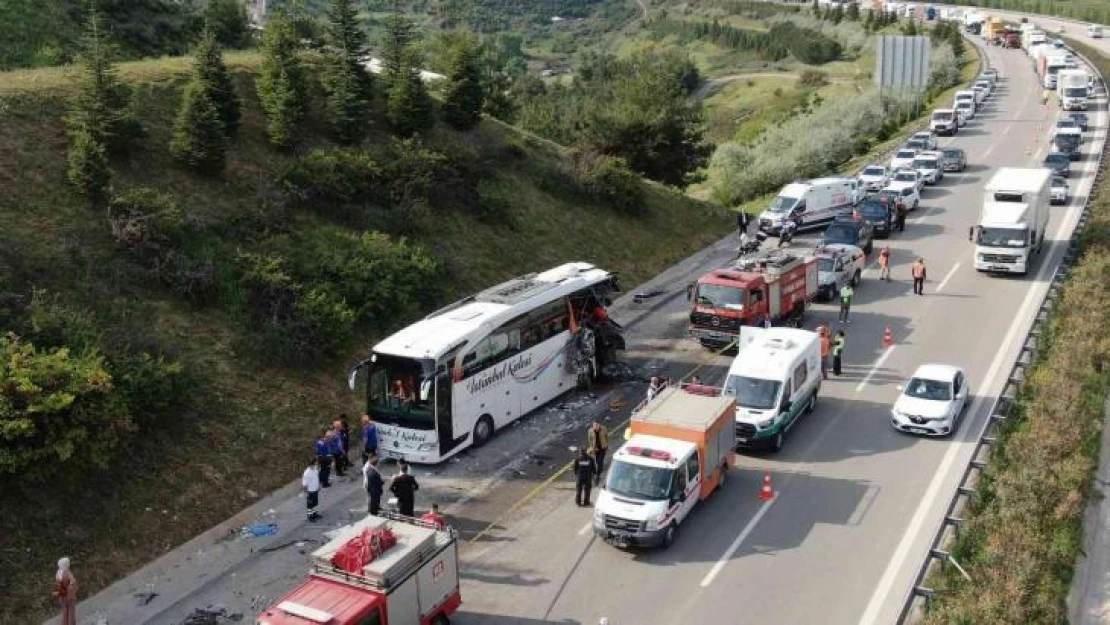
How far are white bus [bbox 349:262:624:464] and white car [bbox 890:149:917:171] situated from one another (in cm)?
3265

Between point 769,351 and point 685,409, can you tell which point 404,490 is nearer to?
point 685,409

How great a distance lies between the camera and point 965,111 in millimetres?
76938

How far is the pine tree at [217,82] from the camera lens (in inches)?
1339

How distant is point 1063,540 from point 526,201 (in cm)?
2549

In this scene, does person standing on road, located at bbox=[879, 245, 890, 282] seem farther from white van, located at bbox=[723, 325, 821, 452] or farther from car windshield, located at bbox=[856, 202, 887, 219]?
white van, located at bbox=[723, 325, 821, 452]

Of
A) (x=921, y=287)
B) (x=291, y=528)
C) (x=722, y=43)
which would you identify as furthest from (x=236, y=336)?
(x=722, y=43)

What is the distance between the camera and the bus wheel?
25.8 metres

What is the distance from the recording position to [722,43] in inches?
7190

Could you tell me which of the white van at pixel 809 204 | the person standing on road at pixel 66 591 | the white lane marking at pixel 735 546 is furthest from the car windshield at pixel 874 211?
the person standing on road at pixel 66 591

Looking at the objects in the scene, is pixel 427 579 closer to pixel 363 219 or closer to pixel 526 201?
pixel 363 219

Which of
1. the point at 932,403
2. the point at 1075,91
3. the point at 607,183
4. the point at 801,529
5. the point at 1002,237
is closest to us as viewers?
the point at 801,529

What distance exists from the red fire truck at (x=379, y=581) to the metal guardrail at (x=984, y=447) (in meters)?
7.41

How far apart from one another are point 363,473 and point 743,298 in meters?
13.5

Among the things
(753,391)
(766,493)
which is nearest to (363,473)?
(766,493)
